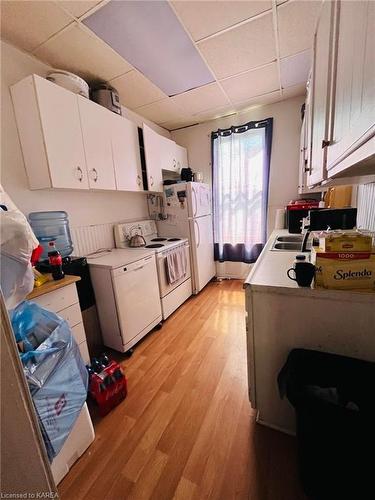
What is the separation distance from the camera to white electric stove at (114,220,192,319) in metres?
2.40

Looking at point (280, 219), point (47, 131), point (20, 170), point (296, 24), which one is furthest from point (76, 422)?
point (296, 24)

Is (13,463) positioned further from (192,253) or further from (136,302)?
(192,253)

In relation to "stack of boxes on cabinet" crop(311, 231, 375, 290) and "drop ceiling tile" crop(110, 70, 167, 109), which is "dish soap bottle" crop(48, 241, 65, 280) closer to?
"stack of boxes on cabinet" crop(311, 231, 375, 290)

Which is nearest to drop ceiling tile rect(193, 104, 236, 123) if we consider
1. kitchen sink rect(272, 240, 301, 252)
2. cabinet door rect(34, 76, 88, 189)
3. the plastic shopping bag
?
cabinet door rect(34, 76, 88, 189)

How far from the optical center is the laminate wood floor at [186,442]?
1004 millimetres

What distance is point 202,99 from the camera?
2635 mm

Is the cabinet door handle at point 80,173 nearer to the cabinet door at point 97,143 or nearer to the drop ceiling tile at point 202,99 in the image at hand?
the cabinet door at point 97,143

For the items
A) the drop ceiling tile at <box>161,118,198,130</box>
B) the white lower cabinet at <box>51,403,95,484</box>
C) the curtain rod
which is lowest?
the white lower cabinet at <box>51,403,95,484</box>

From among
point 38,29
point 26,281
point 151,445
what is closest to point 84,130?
point 38,29

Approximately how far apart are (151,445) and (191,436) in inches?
9.1

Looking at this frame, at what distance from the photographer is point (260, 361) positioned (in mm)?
1161

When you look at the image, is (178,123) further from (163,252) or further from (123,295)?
(123,295)

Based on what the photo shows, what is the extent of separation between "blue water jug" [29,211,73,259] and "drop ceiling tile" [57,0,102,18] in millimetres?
1381

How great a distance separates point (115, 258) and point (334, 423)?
1848 millimetres
